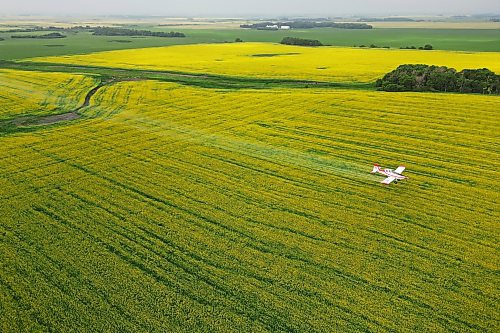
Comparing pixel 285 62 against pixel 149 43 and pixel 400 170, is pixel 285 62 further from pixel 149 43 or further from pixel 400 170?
pixel 149 43

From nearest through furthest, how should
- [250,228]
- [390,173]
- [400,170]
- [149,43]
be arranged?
[250,228] < [390,173] < [400,170] < [149,43]

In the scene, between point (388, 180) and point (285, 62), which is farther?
point (285, 62)

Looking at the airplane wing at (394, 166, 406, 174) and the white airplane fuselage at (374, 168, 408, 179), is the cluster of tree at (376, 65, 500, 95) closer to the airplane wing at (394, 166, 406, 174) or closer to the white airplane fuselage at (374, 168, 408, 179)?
the airplane wing at (394, 166, 406, 174)

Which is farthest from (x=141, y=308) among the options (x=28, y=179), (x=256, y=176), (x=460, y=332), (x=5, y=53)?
(x=5, y=53)

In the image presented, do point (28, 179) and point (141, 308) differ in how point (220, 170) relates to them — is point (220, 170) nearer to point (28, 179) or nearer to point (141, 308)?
point (28, 179)

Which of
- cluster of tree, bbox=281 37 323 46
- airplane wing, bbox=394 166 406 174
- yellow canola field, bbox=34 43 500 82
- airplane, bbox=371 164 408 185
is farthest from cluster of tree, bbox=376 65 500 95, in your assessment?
cluster of tree, bbox=281 37 323 46

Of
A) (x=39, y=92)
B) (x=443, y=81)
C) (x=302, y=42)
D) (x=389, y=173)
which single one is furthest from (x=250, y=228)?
(x=302, y=42)

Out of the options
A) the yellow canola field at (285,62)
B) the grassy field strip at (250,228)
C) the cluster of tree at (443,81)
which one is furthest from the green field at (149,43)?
the grassy field strip at (250,228)
